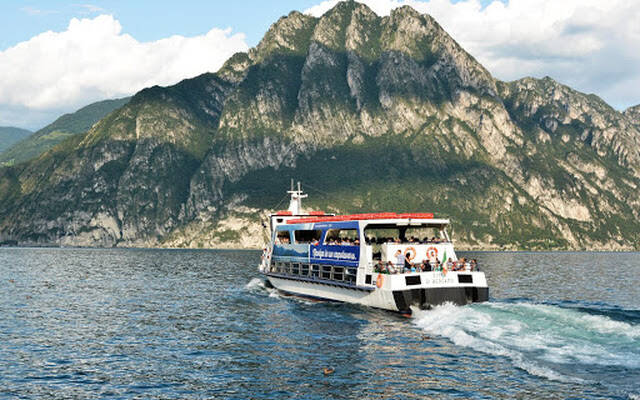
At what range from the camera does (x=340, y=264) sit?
57.9 meters

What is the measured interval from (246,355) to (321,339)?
6011mm

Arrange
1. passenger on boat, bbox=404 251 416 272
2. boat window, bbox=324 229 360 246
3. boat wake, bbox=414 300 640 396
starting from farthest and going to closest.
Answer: boat window, bbox=324 229 360 246 < passenger on boat, bbox=404 251 416 272 < boat wake, bbox=414 300 640 396

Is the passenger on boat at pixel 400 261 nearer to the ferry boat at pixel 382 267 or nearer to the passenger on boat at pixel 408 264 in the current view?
the ferry boat at pixel 382 267

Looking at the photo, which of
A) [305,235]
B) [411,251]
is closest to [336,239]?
[305,235]

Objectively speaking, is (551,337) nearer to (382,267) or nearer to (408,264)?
(408,264)

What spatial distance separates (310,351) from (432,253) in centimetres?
2040

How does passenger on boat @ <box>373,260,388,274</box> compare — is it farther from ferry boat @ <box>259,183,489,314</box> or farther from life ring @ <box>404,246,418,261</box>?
life ring @ <box>404,246,418,261</box>

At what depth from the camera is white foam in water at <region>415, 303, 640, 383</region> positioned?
33188 mm

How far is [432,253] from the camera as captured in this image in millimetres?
54469

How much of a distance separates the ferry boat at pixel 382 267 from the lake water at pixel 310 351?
1415 millimetres

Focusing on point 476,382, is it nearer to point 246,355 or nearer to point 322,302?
point 246,355

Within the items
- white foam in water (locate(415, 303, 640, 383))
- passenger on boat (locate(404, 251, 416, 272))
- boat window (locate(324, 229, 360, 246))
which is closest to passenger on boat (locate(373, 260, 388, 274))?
passenger on boat (locate(404, 251, 416, 272))

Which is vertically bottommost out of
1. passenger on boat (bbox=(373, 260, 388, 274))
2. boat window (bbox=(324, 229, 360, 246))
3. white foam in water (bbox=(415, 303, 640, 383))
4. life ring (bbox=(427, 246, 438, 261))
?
white foam in water (bbox=(415, 303, 640, 383))

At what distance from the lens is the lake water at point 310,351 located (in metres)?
29.3
